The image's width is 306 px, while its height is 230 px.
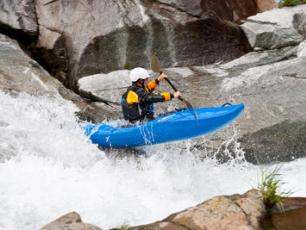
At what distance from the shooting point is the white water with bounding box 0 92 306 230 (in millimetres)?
5043

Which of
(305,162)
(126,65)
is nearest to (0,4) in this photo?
(126,65)

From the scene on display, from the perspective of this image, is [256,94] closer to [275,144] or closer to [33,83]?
[275,144]

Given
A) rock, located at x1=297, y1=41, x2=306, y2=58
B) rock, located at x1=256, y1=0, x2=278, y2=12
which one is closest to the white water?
rock, located at x1=297, y1=41, x2=306, y2=58

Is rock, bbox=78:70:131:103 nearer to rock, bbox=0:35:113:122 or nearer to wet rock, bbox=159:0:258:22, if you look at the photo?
rock, bbox=0:35:113:122

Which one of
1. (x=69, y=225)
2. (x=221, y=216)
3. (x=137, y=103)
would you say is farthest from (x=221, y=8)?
(x=69, y=225)

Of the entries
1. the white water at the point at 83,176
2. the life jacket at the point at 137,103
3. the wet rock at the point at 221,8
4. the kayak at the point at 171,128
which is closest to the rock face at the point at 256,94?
the white water at the point at 83,176

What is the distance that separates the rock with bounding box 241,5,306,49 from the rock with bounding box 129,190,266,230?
6022mm

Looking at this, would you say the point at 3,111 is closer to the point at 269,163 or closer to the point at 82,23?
the point at 82,23

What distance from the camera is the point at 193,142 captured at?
7.00 m

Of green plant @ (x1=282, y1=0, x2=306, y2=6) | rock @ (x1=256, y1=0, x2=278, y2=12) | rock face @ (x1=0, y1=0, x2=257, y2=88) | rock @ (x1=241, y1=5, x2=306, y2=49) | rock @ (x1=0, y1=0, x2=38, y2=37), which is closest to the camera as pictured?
rock face @ (x1=0, y1=0, x2=257, y2=88)

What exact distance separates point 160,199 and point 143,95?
1466 mm

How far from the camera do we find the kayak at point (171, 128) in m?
6.15

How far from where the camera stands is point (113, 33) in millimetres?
9258

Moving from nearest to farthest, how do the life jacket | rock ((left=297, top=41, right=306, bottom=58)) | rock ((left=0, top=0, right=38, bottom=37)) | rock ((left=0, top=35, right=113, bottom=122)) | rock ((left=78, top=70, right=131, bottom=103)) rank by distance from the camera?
1. the life jacket
2. rock ((left=0, top=35, right=113, bottom=122))
3. rock ((left=78, top=70, right=131, bottom=103))
4. rock ((left=297, top=41, right=306, bottom=58))
5. rock ((left=0, top=0, right=38, bottom=37))
